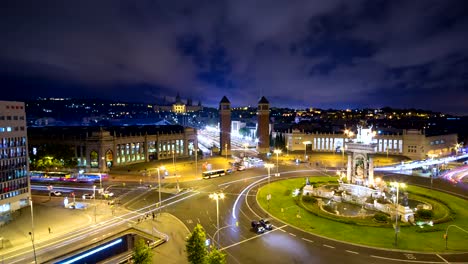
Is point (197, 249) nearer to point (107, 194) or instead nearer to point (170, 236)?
point (170, 236)

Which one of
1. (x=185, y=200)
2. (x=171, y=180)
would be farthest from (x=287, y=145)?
(x=185, y=200)

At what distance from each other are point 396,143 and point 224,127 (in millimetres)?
69693

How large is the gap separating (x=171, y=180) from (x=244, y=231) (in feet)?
128

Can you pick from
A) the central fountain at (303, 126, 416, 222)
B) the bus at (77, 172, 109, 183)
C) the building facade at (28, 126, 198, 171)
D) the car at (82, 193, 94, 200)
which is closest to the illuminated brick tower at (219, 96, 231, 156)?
the building facade at (28, 126, 198, 171)

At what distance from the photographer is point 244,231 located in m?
43.1

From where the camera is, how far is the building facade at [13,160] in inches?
2130

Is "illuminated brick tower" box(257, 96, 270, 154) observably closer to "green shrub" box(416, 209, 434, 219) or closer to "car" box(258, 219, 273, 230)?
"green shrub" box(416, 209, 434, 219)

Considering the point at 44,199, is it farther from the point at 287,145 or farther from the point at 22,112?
the point at 287,145

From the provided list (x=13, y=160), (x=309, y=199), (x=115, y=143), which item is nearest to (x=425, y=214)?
(x=309, y=199)

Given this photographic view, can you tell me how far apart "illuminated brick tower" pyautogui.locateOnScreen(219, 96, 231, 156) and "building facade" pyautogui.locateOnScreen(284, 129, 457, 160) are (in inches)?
1194

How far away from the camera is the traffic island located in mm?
38188

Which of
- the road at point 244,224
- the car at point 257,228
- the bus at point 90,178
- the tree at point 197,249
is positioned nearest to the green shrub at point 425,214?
the road at point 244,224

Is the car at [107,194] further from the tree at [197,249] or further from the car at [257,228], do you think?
the tree at [197,249]

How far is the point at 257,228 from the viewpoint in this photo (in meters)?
43.1
